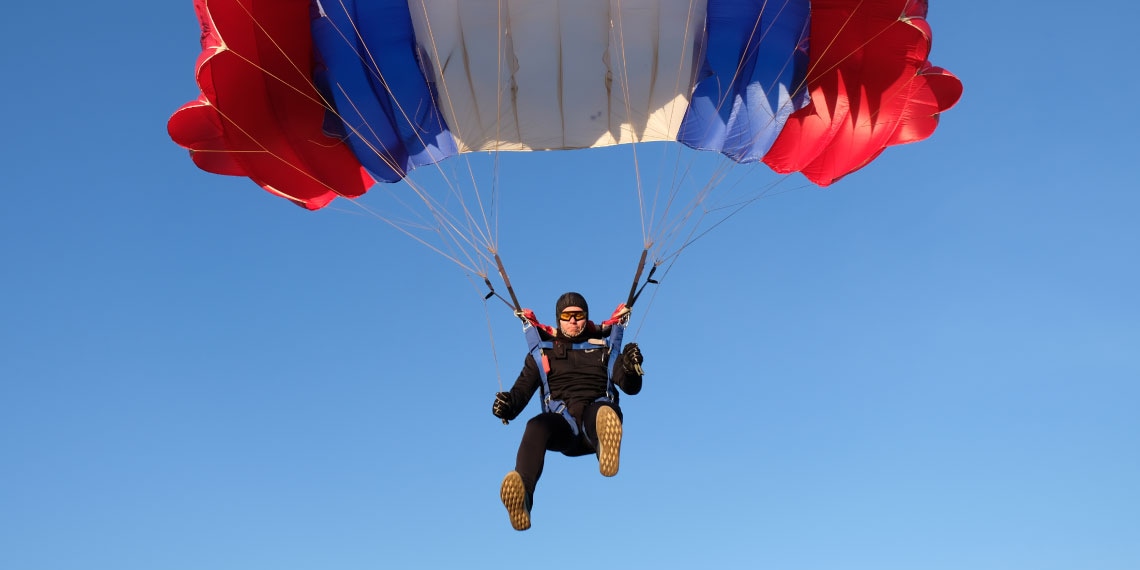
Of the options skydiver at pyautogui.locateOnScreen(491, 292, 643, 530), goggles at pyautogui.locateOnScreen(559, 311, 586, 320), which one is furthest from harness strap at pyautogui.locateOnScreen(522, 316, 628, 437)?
goggles at pyautogui.locateOnScreen(559, 311, 586, 320)

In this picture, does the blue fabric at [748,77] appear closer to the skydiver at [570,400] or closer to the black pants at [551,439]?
the skydiver at [570,400]

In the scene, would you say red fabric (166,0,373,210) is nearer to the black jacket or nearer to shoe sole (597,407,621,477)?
the black jacket

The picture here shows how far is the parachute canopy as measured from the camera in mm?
10844

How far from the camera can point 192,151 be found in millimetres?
10695

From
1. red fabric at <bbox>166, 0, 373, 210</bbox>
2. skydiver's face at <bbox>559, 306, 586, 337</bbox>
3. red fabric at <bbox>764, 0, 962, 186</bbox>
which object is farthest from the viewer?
red fabric at <bbox>764, 0, 962, 186</bbox>

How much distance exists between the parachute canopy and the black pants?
3286mm

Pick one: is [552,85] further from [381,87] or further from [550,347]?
[550,347]

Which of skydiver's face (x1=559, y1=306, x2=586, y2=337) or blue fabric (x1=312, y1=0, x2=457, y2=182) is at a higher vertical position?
blue fabric (x1=312, y1=0, x2=457, y2=182)

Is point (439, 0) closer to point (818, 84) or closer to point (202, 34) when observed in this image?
point (202, 34)

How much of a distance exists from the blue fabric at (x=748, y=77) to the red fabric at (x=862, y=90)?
148 millimetres

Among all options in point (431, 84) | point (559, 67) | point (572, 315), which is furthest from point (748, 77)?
point (572, 315)

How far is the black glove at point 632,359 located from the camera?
941 cm

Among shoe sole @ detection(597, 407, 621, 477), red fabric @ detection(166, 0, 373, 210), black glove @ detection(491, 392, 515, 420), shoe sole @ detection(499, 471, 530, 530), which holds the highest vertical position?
red fabric @ detection(166, 0, 373, 210)

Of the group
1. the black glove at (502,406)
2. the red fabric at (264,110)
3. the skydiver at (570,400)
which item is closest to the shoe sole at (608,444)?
the skydiver at (570,400)
